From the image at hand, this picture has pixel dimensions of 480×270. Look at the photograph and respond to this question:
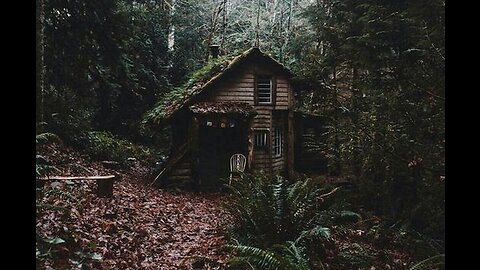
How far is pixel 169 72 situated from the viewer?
67.8 ft

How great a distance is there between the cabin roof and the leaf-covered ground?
3910 mm

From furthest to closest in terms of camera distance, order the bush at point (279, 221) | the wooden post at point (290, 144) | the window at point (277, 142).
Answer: the window at point (277, 142), the wooden post at point (290, 144), the bush at point (279, 221)

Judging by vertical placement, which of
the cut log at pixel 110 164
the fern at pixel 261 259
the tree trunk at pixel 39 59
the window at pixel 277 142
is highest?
the tree trunk at pixel 39 59

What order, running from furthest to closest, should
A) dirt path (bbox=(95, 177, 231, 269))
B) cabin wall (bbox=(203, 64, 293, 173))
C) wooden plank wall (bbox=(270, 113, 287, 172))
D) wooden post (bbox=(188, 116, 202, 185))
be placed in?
1. wooden plank wall (bbox=(270, 113, 287, 172))
2. cabin wall (bbox=(203, 64, 293, 173))
3. wooden post (bbox=(188, 116, 202, 185))
4. dirt path (bbox=(95, 177, 231, 269))

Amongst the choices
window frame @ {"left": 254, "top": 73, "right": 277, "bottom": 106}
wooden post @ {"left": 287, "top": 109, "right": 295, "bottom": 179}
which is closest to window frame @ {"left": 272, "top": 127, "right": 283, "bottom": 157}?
wooden post @ {"left": 287, "top": 109, "right": 295, "bottom": 179}

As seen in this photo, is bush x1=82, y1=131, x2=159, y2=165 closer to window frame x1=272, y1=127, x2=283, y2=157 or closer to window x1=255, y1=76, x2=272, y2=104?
window frame x1=272, y1=127, x2=283, y2=157

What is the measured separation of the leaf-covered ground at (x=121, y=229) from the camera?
4824 millimetres

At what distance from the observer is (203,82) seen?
50.0 ft

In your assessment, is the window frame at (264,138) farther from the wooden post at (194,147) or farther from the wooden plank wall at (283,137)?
the wooden post at (194,147)

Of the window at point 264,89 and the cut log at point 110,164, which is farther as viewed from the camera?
the window at point 264,89

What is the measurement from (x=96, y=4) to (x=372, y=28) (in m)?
6.47

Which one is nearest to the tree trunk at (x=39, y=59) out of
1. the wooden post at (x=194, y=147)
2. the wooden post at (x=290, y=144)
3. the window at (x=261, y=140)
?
the wooden post at (x=194, y=147)

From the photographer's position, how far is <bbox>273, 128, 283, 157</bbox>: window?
55.7 ft

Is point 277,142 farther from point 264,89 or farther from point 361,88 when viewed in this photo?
point 361,88
